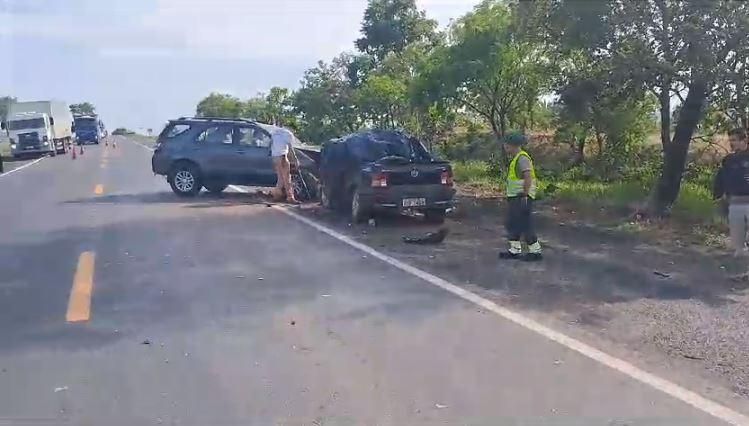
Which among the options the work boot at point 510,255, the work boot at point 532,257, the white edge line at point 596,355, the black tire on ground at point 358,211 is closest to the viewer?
the white edge line at point 596,355

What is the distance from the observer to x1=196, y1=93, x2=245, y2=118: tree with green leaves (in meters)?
61.4

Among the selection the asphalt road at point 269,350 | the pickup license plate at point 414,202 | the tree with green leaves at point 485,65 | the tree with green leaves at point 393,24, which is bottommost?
the pickup license plate at point 414,202

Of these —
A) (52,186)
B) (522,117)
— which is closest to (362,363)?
(522,117)

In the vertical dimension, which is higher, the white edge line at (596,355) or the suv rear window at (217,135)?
the suv rear window at (217,135)

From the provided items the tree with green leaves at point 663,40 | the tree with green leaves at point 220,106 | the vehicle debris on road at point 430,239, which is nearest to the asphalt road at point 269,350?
the vehicle debris on road at point 430,239

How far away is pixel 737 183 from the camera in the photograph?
33.8 feet

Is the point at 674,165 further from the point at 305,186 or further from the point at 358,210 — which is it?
the point at 305,186

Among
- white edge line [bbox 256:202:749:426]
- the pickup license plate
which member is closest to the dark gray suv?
the pickup license plate

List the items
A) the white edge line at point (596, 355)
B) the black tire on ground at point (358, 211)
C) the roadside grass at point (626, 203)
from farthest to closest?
the black tire on ground at point (358, 211), the roadside grass at point (626, 203), the white edge line at point (596, 355)

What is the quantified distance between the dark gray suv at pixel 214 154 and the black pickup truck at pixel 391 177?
3858mm

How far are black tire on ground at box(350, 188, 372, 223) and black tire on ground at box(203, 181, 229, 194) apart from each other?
6008 mm

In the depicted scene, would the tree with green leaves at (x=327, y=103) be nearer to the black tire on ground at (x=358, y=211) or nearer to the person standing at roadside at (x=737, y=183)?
the black tire on ground at (x=358, y=211)

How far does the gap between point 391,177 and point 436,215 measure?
117cm

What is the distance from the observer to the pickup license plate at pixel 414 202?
14.6 meters
